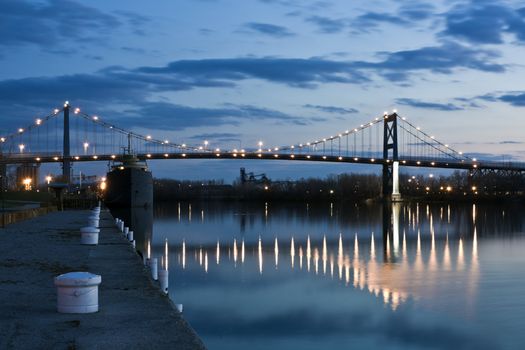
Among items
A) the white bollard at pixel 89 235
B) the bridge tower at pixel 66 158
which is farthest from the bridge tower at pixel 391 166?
the white bollard at pixel 89 235

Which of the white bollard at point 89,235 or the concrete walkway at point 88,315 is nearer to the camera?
the concrete walkway at point 88,315

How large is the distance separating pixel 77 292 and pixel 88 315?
28 centimetres

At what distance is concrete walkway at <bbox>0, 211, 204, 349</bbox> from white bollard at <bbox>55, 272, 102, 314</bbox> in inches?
3.7

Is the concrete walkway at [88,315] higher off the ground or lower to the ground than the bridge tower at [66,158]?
lower

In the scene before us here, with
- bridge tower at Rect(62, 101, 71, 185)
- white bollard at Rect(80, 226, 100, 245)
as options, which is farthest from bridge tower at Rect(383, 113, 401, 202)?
white bollard at Rect(80, 226, 100, 245)

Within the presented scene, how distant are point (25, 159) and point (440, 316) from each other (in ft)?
202

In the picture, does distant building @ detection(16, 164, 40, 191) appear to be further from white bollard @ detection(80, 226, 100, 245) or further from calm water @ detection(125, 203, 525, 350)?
white bollard @ detection(80, 226, 100, 245)

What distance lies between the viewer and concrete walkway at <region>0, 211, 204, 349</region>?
23.2ft

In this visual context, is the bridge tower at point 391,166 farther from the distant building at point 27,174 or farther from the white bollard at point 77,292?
the white bollard at point 77,292

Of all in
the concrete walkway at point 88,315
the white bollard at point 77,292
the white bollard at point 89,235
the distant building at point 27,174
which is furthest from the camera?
the distant building at point 27,174

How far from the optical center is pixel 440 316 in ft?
41.0

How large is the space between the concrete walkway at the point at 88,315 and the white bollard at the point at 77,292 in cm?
9

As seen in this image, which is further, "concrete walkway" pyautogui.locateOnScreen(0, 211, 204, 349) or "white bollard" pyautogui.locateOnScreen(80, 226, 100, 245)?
"white bollard" pyautogui.locateOnScreen(80, 226, 100, 245)

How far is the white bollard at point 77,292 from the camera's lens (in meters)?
8.01
